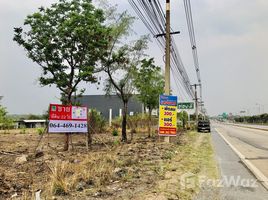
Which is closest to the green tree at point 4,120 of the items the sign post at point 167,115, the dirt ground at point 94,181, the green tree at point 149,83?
the green tree at point 149,83

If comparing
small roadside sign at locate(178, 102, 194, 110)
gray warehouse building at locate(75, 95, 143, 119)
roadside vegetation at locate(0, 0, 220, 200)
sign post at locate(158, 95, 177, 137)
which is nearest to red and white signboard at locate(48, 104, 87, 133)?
roadside vegetation at locate(0, 0, 220, 200)

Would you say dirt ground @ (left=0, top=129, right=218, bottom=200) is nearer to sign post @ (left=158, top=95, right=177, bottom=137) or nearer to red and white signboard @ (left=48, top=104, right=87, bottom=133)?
red and white signboard @ (left=48, top=104, right=87, bottom=133)

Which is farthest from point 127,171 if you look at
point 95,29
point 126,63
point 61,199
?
point 126,63

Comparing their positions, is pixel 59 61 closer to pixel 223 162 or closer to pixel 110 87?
pixel 110 87

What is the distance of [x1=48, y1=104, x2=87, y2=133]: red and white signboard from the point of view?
43.5ft

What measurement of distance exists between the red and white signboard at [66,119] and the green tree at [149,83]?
9337 mm

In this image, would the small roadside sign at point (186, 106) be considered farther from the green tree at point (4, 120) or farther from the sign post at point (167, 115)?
the sign post at point (167, 115)

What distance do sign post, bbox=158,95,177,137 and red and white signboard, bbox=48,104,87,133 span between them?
17.6ft

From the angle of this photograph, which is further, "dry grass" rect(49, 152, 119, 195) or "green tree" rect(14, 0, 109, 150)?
"green tree" rect(14, 0, 109, 150)

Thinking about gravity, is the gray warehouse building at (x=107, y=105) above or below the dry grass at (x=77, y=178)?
above

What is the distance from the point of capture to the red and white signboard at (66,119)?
43.5ft

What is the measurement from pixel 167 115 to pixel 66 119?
6695 millimetres

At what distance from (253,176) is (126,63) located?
1344 centimetres

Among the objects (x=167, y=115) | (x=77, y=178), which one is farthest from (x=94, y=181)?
(x=167, y=115)
